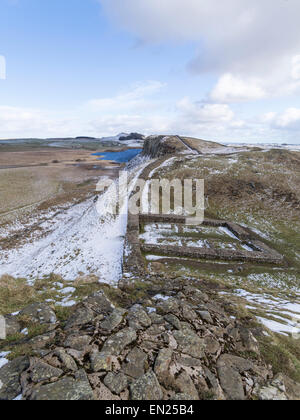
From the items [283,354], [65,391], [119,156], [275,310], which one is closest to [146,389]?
[65,391]

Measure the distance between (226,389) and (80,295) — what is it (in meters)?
5.52

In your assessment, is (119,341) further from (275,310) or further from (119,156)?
(119,156)

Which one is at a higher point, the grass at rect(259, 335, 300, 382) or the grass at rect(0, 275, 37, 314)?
the grass at rect(0, 275, 37, 314)

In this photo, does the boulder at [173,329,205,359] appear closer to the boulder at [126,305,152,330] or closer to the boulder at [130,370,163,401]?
the boulder at [126,305,152,330]

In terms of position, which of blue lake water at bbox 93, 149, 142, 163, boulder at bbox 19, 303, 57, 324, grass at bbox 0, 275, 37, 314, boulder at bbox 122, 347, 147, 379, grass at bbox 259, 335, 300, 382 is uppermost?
blue lake water at bbox 93, 149, 142, 163

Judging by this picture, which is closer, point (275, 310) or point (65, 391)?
point (65, 391)

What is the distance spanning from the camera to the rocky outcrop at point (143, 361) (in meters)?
3.37

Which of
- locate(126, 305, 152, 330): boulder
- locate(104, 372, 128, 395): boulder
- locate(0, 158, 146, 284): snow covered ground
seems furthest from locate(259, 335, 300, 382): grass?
locate(0, 158, 146, 284): snow covered ground

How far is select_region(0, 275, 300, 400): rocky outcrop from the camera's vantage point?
11.1ft

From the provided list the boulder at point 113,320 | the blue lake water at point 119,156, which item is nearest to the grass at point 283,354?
the boulder at point 113,320

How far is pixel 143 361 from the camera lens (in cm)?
403

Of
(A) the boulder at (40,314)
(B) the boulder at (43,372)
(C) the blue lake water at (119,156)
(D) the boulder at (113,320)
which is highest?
(C) the blue lake water at (119,156)

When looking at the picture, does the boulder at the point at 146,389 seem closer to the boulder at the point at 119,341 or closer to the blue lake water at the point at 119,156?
the boulder at the point at 119,341

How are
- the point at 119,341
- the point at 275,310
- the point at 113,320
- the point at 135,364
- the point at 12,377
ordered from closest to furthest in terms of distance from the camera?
the point at 12,377
the point at 135,364
the point at 119,341
the point at 113,320
the point at 275,310
